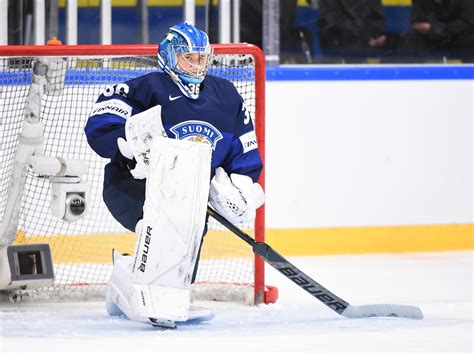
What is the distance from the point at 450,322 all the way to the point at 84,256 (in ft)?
5.07

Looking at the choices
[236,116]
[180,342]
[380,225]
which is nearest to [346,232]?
[380,225]

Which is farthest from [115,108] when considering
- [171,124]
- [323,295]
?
[323,295]

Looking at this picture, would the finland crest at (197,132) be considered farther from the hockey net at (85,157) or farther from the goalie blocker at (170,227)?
the hockey net at (85,157)

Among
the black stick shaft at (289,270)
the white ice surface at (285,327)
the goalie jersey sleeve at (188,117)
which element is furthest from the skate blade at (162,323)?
the goalie jersey sleeve at (188,117)

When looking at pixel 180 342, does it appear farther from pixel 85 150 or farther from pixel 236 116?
pixel 85 150

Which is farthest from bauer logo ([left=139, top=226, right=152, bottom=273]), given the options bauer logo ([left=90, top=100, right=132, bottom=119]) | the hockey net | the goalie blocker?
the hockey net

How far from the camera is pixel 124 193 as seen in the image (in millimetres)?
3932

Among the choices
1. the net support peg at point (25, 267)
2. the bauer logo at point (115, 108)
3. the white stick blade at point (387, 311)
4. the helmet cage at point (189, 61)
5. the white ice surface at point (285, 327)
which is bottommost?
the white ice surface at point (285, 327)

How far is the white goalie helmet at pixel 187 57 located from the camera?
12.6 feet

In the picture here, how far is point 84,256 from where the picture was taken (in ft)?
15.9

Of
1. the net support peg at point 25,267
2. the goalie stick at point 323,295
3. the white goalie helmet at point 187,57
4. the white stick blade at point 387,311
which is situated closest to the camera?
the white goalie helmet at point 187,57

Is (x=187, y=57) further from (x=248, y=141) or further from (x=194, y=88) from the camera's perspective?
(x=248, y=141)

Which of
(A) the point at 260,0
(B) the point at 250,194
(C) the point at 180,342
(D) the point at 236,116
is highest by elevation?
(A) the point at 260,0

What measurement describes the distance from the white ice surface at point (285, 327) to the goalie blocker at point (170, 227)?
0.12 m
